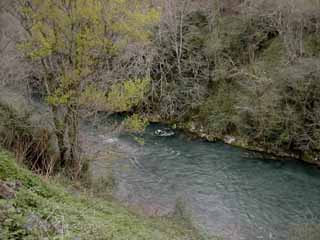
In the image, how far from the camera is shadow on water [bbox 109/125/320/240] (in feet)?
43.0

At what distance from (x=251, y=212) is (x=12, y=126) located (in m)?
9.57

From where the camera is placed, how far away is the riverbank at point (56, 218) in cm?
492

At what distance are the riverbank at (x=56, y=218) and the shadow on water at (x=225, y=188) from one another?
9.14 ft

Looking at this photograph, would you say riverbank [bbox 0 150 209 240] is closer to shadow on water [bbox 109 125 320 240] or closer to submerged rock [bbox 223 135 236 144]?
shadow on water [bbox 109 125 320 240]

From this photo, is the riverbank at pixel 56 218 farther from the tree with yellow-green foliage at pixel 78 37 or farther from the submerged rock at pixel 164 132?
the submerged rock at pixel 164 132

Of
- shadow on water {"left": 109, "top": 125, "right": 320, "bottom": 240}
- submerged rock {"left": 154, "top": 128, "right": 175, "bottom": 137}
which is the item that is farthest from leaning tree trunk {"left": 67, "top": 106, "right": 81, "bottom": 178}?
submerged rock {"left": 154, "top": 128, "right": 175, "bottom": 137}

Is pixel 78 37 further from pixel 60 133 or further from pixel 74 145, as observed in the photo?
pixel 74 145

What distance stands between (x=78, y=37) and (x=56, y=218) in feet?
20.9

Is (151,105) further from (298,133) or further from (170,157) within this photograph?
(298,133)

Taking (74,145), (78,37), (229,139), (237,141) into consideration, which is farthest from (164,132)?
(78,37)

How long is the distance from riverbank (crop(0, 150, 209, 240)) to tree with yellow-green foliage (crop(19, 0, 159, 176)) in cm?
347

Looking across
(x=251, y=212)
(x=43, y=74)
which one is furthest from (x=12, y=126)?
(x=251, y=212)

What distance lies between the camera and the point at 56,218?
5.84 metres

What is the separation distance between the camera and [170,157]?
1967 centimetres
